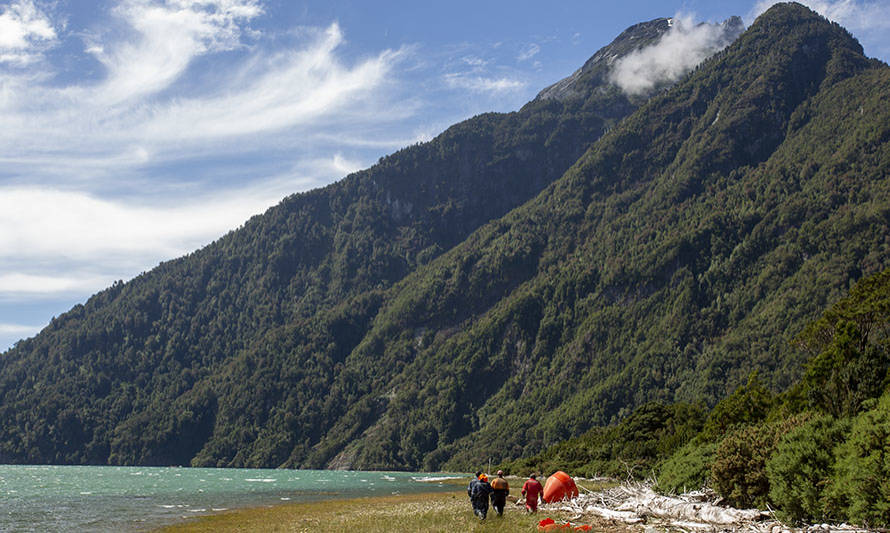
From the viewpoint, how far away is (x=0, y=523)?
4703 centimetres

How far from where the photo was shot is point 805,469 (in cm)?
2616

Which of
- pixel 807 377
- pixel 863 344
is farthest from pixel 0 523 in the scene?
pixel 863 344

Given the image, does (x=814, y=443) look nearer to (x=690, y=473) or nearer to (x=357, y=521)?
(x=690, y=473)

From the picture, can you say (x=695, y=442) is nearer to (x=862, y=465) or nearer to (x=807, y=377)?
(x=807, y=377)

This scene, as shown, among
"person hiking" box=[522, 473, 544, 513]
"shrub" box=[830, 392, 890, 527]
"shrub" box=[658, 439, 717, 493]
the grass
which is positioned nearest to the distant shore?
the grass

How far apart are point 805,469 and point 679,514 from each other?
776 cm

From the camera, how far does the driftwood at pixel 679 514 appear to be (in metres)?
26.4

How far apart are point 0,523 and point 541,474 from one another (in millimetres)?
93070

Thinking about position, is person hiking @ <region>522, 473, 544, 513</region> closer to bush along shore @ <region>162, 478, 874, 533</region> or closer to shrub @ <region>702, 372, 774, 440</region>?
bush along shore @ <region>162, 478, 874, 533</region>

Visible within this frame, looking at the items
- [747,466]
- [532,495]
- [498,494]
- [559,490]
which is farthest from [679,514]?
[559,490]

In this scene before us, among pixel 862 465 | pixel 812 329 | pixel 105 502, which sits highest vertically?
pixel 812 329

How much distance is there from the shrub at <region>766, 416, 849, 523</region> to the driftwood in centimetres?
102

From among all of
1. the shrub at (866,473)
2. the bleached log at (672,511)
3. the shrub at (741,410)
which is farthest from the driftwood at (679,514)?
the shrub at (741,410)

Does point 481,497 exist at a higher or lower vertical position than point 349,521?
higher
